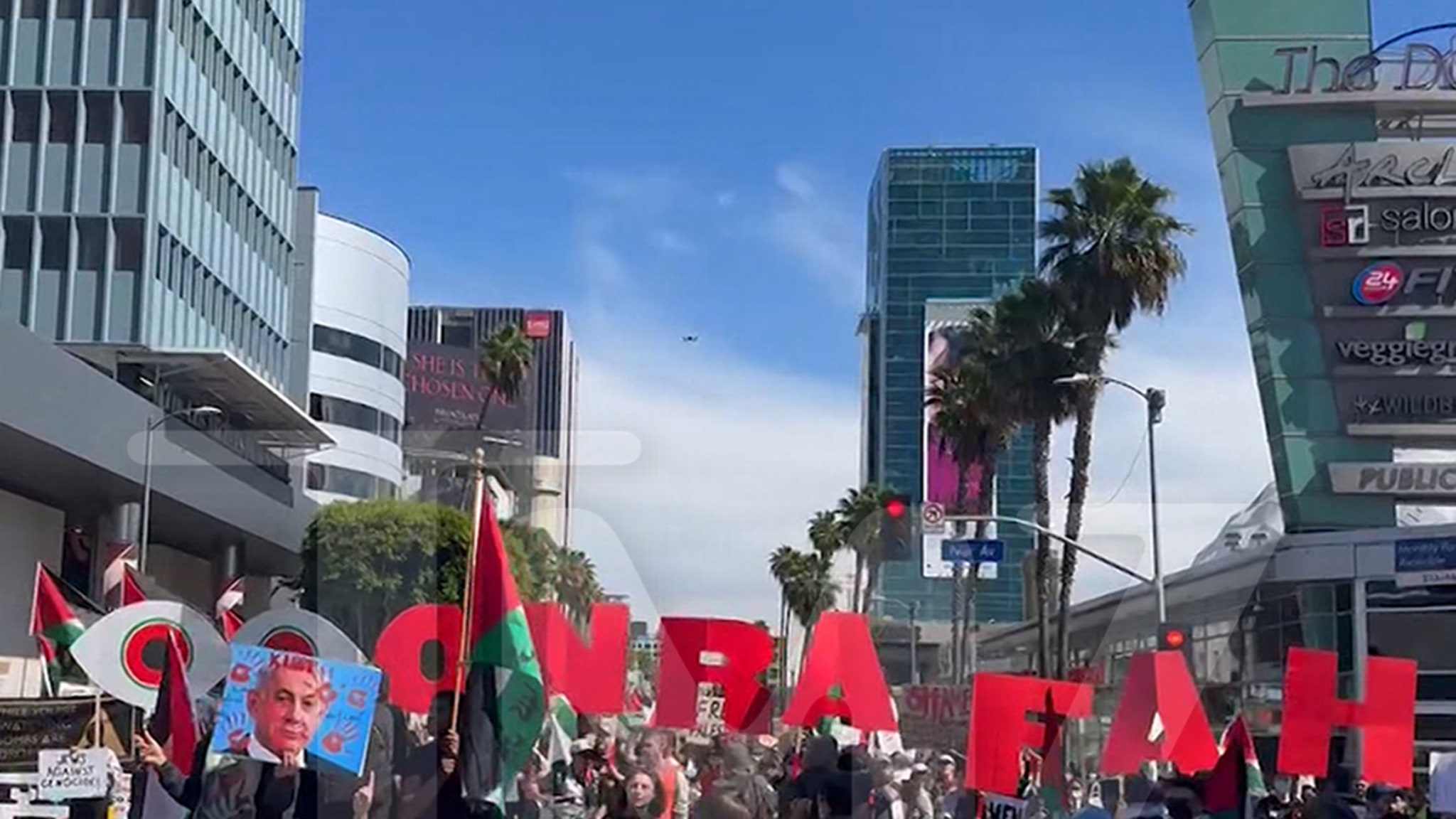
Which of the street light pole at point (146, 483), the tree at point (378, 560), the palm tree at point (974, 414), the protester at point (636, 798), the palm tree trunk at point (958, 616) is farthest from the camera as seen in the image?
the palm tree trunk at point (958, 616)

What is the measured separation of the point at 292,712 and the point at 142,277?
33762mm

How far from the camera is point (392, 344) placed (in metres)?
80.3

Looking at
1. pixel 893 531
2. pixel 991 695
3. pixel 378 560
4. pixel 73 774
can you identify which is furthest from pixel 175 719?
pixel 893 531

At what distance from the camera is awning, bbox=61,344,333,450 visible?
4138 cm

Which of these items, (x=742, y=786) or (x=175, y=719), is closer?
(x=742, y=786)

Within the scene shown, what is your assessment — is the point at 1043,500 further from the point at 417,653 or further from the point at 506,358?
the point at 506,358

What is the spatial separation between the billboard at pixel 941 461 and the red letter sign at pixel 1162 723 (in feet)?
99.7

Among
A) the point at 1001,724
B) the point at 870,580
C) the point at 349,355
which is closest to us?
the point at 1001,724

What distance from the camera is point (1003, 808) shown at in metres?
13.2

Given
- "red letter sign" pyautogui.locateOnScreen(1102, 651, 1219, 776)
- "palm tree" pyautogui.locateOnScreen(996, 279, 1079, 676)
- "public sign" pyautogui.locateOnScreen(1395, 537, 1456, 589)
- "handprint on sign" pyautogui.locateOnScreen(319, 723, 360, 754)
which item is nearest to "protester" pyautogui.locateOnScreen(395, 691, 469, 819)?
"handprint on sign" pyautogui.locateOnScreen(319, 723, 360, 754)

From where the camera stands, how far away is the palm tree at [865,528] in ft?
221

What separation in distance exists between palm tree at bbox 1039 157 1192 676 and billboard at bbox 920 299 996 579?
875 cm

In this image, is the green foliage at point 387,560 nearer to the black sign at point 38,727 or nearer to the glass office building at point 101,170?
the glass office building at point 101,170

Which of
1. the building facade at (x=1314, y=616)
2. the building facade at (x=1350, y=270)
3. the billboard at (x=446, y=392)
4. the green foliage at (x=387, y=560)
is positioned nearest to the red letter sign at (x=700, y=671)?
the green foliage at (x=387, y=560)
